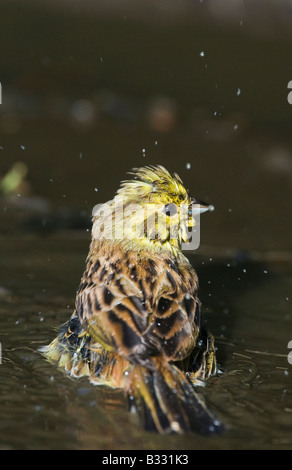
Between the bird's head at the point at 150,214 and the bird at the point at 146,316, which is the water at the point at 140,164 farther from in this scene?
the bird's head at the point at 150,214

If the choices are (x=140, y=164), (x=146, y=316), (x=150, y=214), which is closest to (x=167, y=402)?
(x=146, y=316)

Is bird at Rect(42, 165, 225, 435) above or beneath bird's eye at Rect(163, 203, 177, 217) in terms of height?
beneath

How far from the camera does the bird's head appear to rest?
673 centimetres

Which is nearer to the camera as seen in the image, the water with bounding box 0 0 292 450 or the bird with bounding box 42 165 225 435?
the bird with bounding box 42 165 225 435

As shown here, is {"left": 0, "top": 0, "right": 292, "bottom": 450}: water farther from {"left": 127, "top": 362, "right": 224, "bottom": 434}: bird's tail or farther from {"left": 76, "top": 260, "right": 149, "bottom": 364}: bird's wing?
{"left": 76, "top": 260, "right": 149, "bottom": 364}: bird's wing

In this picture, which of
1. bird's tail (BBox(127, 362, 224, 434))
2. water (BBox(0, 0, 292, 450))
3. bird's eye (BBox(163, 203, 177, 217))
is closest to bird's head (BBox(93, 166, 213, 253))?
bird's eye (BBox(163, 203, 177, 217))

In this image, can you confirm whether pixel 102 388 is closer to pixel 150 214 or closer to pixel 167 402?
pixel 167 402

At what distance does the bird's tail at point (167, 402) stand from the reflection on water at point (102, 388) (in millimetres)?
76

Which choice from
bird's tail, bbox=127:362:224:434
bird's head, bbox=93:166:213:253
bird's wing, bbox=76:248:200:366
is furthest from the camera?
bird's head, bbox=93:166:213:253

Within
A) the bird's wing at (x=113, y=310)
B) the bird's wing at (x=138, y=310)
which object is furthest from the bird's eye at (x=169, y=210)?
the bird's wing at (x=113, y=310)

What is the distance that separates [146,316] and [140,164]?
660 cm

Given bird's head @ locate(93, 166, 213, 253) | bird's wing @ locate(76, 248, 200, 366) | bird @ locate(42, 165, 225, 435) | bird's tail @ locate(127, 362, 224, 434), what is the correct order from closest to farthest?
1. bird's tail @ locate(127, 362, 224, 434)
2. bird @ locate(42, 165, 225, 435)
3. bird's wing @ locate(76, 248, 200, 366)
4. bird's head @ locate(93, 166, 213, 253)

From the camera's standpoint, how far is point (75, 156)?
12430mm
